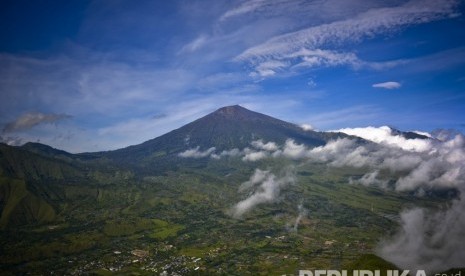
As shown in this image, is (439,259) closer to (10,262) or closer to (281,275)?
(281,275)

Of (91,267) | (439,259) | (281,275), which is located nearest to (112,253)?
(91,267)

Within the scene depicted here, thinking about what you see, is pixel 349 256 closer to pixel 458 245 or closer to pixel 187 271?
pixel 458 245

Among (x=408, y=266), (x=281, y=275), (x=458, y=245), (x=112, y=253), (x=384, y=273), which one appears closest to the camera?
(x=384, y=273)

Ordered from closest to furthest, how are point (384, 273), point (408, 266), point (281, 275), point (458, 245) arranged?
point (384, 273) → point (281, 275) → point (408, 266) → point (458, 245)

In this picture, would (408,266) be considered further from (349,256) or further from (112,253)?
(112,253)

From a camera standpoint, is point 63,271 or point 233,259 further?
point 233,259

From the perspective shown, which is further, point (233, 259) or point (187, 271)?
point (233, 259)

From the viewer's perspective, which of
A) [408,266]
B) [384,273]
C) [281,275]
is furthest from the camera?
[408,266]

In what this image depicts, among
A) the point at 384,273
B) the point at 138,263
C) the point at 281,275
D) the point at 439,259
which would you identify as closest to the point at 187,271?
the point at 138,263

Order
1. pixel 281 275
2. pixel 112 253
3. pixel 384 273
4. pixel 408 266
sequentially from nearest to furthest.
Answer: pixel 384 273 → pixel 281 275 → pixel 408 266 → pixel 112 253
